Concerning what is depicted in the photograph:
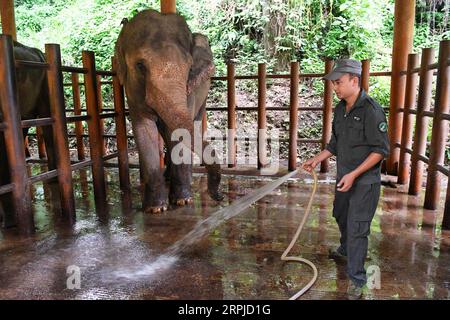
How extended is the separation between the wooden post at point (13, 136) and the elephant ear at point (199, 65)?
1690 mm

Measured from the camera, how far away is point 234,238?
3.89 meters

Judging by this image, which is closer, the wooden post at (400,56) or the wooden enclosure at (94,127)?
the wooden enclosure at (94,127)

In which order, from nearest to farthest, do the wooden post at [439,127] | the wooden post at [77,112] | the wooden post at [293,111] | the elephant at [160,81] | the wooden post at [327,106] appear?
the elephant at [160,81]
the wooden post at [439,127]
the wooden post at [327,106]
the wooden post at [293,111]
the wooden post at [77,112]

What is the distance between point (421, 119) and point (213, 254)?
3.15 metres

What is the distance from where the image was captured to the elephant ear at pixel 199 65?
448cm

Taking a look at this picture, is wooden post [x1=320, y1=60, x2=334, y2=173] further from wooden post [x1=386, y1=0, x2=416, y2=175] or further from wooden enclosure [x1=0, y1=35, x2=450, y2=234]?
wooden post [x1=386, y1=0, x2=416, y2=175]

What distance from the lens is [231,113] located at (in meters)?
6.92

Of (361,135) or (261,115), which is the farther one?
(261,115)

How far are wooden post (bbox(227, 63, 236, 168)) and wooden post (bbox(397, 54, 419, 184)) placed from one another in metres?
2.62

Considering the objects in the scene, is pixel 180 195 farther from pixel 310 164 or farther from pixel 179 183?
pixel 310 164

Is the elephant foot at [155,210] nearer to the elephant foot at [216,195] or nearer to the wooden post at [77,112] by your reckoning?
the elephant foot at [216,195]

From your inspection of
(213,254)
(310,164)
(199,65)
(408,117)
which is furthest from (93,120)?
(408,117)

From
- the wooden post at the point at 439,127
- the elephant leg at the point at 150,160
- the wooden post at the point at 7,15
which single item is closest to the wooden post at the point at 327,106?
the wooden post at the point at 439,127
